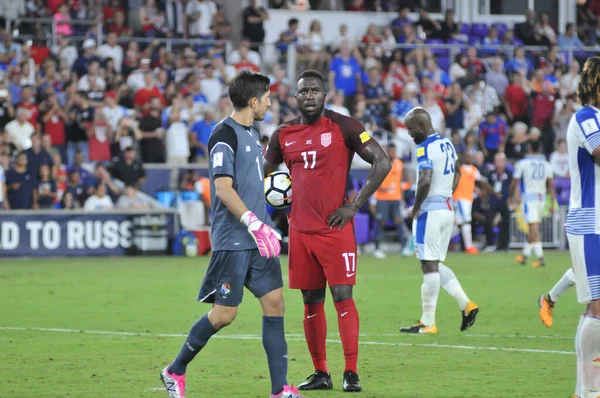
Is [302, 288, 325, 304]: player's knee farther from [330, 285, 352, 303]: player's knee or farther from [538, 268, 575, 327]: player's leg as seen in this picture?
[538, 268, 575, 327]: player's leg

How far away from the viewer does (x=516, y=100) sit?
101 ft

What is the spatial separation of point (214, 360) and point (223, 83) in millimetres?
17975

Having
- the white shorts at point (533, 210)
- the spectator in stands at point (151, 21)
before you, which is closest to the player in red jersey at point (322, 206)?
the white shorts at point (533, 210)

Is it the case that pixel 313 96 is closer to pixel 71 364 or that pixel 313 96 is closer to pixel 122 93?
pixel 71 364

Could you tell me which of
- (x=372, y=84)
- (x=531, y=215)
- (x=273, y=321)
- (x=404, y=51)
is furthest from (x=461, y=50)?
(x=273, y=321)

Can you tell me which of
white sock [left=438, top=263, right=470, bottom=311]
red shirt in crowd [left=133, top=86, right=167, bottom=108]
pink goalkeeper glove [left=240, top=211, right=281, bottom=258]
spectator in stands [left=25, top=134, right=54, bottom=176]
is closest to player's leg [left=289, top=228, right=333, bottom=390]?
pink goalkeeper glove [left=240, top=211, right=281, bottom=258]

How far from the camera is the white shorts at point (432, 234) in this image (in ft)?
39.9

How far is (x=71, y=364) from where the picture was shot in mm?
9711

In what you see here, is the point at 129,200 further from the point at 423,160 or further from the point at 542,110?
the point at 423,160

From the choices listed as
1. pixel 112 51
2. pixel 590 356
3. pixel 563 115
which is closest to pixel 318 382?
pixel 590 356

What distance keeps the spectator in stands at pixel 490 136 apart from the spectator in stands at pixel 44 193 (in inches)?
465

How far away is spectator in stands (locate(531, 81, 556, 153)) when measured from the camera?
3084 centimetres

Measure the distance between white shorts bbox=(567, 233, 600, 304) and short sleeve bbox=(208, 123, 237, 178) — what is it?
2.39 meters

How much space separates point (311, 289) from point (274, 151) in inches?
47.4
